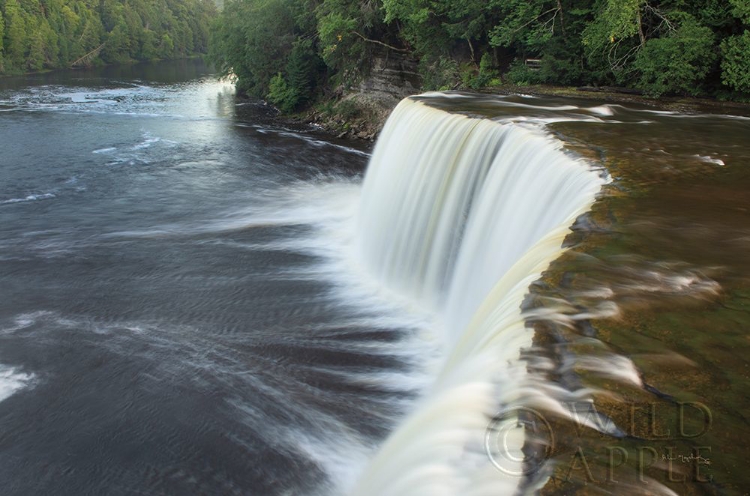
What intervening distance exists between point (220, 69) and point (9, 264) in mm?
35894

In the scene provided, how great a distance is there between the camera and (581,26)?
19.8 metres

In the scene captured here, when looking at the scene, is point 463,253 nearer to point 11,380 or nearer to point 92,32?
point 11,380

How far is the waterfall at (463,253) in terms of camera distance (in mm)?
3363

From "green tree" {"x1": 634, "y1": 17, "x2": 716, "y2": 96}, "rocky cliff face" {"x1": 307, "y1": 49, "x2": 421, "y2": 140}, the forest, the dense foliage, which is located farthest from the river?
the dense foliage

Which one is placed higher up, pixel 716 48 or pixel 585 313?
pixel 716 48

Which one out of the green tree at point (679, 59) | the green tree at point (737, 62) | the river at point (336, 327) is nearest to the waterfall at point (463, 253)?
the river at point (336, 327)

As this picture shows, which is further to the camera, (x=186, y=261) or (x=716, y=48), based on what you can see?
(x=716, y=48)

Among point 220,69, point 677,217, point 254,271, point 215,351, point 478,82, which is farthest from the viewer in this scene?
point 220,69

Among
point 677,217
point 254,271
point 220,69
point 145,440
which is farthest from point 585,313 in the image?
point 220,69

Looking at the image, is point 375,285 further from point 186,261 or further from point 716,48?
point 716,48

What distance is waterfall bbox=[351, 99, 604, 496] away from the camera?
3.36m

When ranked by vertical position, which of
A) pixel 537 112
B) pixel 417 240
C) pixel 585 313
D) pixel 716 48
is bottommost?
pixel 417 240

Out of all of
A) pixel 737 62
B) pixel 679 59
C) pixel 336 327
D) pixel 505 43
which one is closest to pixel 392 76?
pixel 505 43
